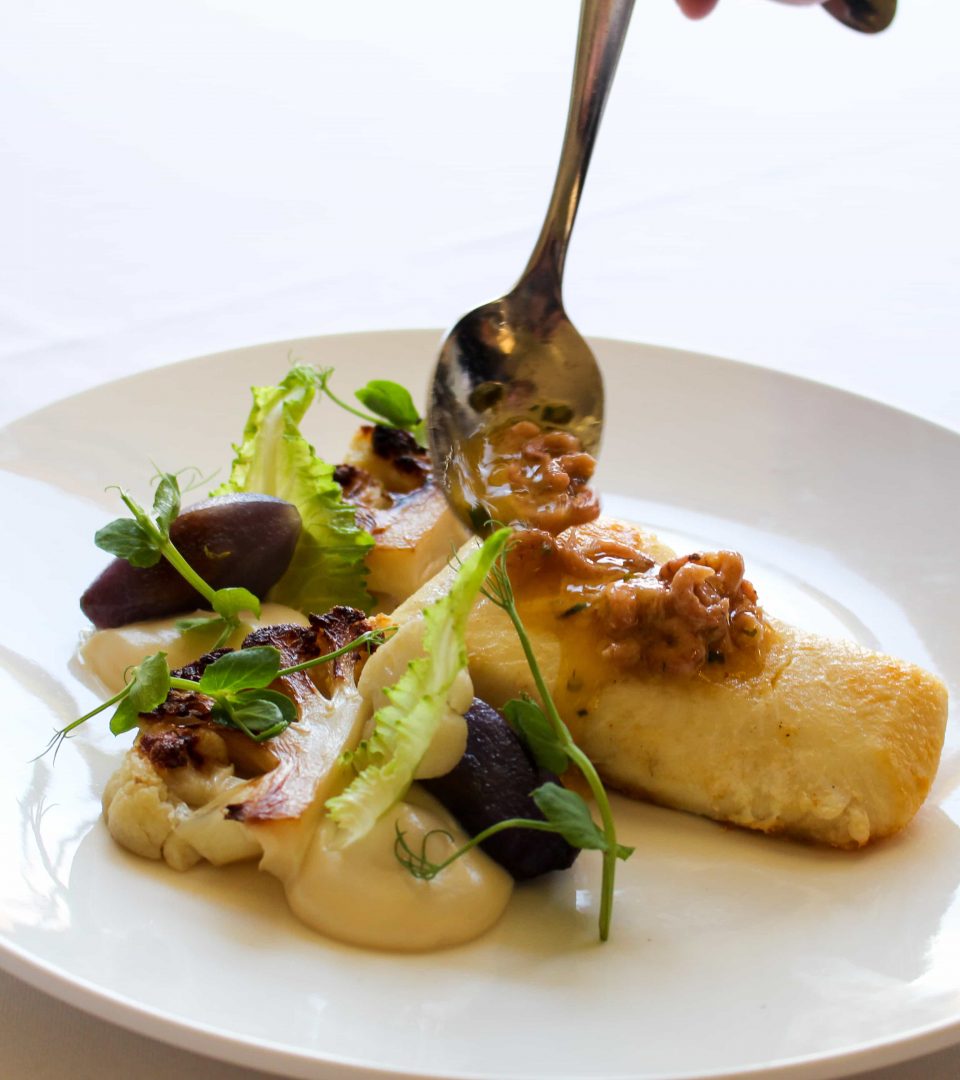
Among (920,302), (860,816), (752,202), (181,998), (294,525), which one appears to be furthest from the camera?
(752,202)

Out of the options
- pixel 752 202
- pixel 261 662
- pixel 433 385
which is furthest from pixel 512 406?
pixel 752 202

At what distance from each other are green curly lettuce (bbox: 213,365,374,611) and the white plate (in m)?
0.37

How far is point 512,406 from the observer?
3.39 meters

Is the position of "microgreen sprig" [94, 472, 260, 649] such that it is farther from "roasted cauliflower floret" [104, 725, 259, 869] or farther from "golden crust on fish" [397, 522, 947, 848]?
"golden crust on fish" [397, 522, 947, 848]

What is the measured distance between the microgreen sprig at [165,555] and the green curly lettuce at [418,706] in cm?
85

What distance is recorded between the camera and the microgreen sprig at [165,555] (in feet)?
9.89

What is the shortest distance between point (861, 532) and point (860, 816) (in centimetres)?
127

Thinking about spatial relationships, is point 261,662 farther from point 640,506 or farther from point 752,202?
point 752,202

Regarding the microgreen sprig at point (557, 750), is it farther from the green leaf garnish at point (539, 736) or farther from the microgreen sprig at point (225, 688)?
the microgreen sprig at point (225, 688)

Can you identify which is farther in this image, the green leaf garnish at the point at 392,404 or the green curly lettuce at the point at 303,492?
the green leaf garnish at the point at 392,404

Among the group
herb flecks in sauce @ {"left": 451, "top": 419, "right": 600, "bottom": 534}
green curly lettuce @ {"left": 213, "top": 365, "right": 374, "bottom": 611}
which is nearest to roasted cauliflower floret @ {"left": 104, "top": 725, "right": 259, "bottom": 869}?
green curly lettuce @ {"left": 213, "top": 365, "right": 374, "bottom": 611}

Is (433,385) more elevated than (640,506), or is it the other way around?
(433,385)

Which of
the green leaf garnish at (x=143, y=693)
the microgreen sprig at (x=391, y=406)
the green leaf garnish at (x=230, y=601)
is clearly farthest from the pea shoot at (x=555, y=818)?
the microgreen sprig at (x=391, y=406)

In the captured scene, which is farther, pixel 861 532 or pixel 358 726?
pixel 861 532
